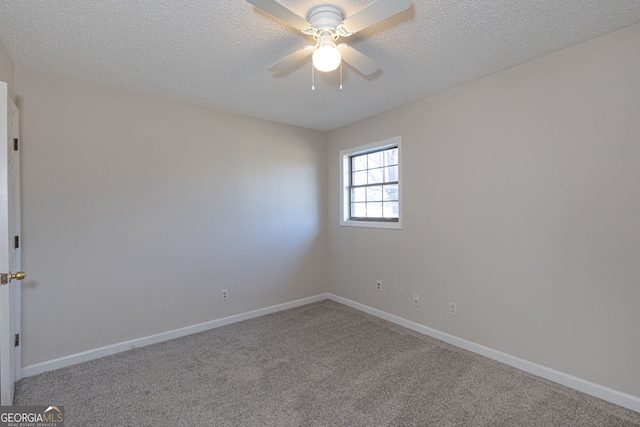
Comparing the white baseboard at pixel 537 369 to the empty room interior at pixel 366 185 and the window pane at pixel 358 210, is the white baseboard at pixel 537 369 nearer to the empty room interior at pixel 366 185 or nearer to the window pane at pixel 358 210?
the empty room interior at pixel 366 185

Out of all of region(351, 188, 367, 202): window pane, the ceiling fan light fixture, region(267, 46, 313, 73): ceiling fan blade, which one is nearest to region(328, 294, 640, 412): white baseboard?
region(351, 188, 367, 202): window pane

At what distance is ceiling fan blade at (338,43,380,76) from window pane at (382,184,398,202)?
5.72 feet

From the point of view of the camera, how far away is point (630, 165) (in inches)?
76.8

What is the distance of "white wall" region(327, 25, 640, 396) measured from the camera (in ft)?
6.55

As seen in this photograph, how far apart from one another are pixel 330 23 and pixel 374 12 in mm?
321

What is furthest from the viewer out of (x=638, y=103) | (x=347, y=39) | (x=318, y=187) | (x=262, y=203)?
(x=318, y=187)

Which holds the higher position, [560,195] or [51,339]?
[560,195]

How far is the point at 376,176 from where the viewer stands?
383 centimetres

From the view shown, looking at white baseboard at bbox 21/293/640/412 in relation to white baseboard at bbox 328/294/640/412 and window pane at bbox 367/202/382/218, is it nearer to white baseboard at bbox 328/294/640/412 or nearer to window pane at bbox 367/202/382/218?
white baseboard at bbox 328/294/640/412

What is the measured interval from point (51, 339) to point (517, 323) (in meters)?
3.92

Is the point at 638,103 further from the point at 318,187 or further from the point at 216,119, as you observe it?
the point at 216,119

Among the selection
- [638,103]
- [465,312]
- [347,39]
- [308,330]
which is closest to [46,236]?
[308,330]

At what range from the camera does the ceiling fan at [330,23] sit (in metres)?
1.45

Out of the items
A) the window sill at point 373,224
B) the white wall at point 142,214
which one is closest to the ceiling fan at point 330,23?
the white wall at point 142,214
